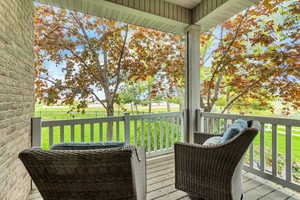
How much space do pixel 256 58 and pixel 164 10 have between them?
223 centimetres

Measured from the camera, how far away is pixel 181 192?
1.87 m

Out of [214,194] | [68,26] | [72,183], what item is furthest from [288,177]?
[68,26]

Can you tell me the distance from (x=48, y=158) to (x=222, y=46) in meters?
4.24

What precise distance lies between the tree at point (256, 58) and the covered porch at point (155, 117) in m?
0.98

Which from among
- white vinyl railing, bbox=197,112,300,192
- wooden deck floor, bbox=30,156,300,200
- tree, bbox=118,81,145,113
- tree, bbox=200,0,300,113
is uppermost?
tree, bbox=200,0,300,113

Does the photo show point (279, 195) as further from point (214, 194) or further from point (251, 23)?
point (251, 23)

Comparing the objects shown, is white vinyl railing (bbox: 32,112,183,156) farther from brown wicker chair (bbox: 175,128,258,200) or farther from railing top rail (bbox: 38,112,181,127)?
brown wicker chair (bbox: 175,128,258,200)

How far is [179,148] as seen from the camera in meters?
1.62

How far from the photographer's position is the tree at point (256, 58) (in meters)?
2.81

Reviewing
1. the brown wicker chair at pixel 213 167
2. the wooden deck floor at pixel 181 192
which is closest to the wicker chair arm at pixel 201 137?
the brown wicker chair at pixel 213 167

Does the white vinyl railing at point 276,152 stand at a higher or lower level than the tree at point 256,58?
lower

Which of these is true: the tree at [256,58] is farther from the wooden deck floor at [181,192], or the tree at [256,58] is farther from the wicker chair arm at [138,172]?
the wicker chair arm at [138,172]

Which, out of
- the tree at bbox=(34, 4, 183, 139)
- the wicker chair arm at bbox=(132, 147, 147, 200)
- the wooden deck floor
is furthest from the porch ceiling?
the wooden deck floor

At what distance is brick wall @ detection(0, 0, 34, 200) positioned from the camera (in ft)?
4.06
